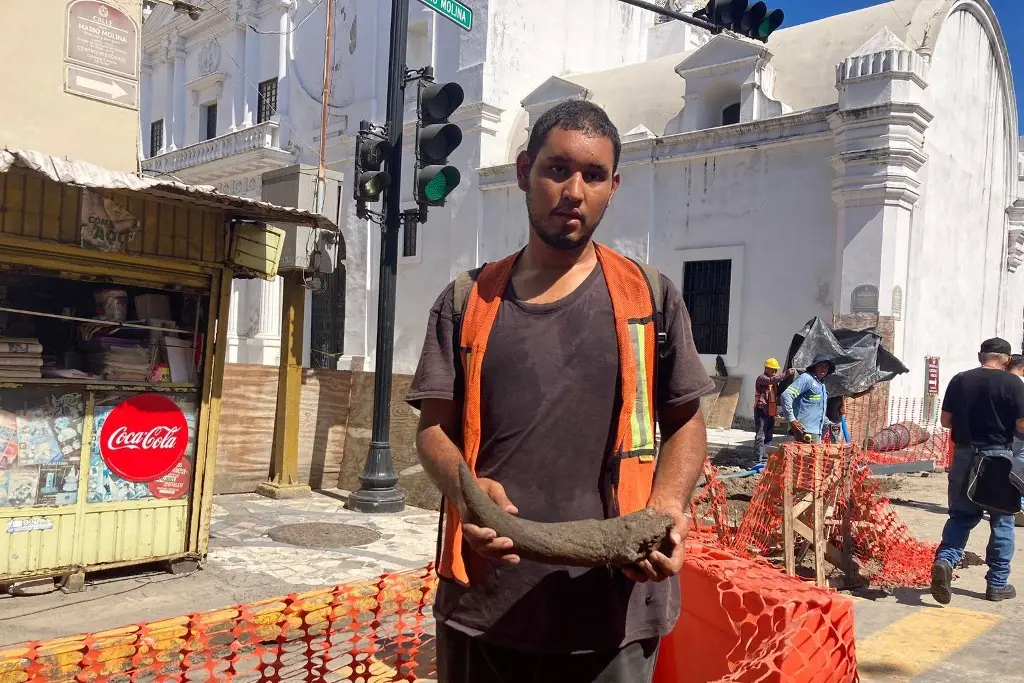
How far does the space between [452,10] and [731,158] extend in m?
8.55

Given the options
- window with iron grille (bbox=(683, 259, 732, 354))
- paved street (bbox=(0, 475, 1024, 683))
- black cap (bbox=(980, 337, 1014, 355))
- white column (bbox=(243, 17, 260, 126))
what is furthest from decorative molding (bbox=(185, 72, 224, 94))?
black cap (bbox=(980, 337, 1014, 355))

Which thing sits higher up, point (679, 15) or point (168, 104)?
point (168, 104)

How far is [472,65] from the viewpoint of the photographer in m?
19.2

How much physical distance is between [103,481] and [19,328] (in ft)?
3.89

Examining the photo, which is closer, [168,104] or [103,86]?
[103,86]

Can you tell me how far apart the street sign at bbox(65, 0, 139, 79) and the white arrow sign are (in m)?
0.09

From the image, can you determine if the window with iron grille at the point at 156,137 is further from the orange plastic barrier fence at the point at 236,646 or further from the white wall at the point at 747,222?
the orange plastic barrier fence at the point at 236,646

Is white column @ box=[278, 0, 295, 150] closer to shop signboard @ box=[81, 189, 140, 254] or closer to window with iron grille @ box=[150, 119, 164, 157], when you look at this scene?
window with iron grille @ box=[150, 119, 164, 157]

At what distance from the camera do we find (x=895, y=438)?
1343 centimetres

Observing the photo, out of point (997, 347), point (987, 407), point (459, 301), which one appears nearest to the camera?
point (459, 301)

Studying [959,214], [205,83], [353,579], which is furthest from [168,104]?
[353,579]

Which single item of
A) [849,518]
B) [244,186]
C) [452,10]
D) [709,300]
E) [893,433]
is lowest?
[849,518]

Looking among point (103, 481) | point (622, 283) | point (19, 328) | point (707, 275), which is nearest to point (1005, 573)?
point (622, 283)

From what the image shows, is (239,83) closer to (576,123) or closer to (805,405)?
(805,405)
